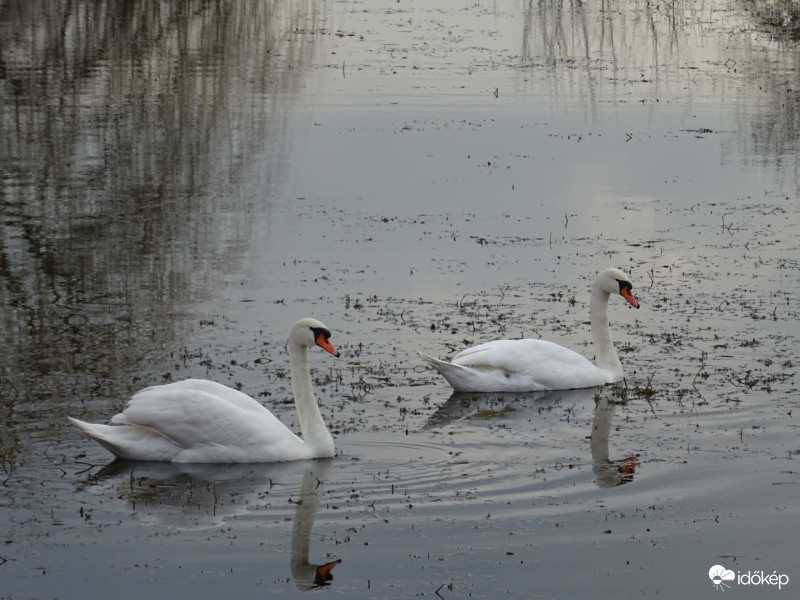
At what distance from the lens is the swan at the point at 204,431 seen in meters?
9.23

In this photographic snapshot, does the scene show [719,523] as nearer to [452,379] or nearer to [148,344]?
[452,379]

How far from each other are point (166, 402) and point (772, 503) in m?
3.85

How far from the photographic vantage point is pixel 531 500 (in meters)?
8.57


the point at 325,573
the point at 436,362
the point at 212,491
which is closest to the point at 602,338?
the point at 436,362

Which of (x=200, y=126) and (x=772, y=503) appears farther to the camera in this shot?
(x=200, y=126)

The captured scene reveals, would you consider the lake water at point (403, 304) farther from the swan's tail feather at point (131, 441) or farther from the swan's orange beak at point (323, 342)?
the swan's orange beak at point (323, 342)

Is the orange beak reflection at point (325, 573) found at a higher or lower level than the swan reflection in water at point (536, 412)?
higher

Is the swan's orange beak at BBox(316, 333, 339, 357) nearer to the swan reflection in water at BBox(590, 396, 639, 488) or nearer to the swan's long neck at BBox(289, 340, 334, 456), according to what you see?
the swan's long neck at BBox(289, 340, 334, 456)

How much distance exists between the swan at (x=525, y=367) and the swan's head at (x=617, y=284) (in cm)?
44

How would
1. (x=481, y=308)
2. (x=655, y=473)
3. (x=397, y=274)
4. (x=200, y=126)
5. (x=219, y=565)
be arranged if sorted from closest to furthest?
(x=219, y=565), (x=655, y=473), (x=481, y=308), (x=397, y=274), (x=200, y=126)

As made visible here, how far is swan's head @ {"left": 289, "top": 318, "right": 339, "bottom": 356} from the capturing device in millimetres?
9523

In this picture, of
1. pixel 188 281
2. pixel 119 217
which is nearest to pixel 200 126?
pixel 119 217

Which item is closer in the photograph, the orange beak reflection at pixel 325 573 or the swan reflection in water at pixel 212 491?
the orange beak reflection at pixel 325 573

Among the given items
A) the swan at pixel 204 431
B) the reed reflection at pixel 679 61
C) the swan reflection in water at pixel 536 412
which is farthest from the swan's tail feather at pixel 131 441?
the reed reflection at pixel 679 61
